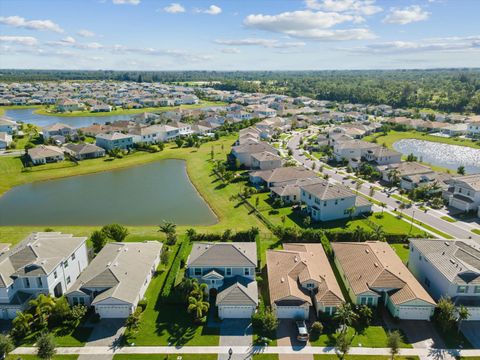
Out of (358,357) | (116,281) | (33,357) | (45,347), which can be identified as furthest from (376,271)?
(33,357)

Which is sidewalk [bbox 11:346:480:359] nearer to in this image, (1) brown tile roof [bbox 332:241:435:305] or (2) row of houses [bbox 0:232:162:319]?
(2) row of houses [bbox 0:232:162:319]

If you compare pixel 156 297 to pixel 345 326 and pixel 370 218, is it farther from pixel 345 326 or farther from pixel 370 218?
pixel 370 218

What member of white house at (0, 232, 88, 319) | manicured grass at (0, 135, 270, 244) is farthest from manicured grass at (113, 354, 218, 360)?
manicured grass at (0, 135, 270, 244)

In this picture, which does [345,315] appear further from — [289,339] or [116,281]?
[116,281]

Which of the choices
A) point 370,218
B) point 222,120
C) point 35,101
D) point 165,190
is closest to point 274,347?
point 370,218

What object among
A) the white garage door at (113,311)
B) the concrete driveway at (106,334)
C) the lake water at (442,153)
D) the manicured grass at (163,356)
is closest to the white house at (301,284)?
the manicured grass at (163,356)

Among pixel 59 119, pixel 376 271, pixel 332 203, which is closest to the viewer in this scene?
pixel 376 271
